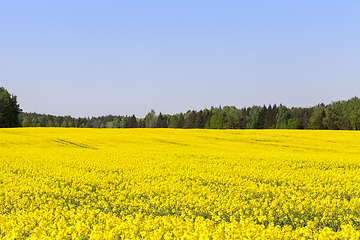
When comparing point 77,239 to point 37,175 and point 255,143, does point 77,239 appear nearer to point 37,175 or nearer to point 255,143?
point 37,175

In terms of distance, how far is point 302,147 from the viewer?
3450 cm

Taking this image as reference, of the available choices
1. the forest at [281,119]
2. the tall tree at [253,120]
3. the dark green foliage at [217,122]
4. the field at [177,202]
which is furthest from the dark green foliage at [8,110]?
the tall tree at [253,120]

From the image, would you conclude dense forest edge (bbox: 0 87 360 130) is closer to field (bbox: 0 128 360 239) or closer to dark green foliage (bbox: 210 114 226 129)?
dark green foliage (bbox: 210 114 226 129)

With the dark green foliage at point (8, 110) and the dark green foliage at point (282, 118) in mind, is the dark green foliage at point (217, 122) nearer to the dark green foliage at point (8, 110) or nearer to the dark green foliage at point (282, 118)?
the dark green foliage at point (282, 118)

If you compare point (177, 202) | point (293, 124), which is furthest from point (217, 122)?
point (177, 202)

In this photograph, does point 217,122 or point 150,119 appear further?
point 150,119

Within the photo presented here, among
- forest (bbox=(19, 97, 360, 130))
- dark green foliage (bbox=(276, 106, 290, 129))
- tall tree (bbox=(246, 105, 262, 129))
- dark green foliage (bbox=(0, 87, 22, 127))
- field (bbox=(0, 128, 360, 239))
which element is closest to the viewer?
field (bbox=(0, 128, 360, 239))

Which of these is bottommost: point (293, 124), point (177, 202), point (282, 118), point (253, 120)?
point (177, 202)

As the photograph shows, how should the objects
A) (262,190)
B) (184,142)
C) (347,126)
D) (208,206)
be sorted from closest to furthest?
(208,206) → (262,190) → (184,142) → (347,126)

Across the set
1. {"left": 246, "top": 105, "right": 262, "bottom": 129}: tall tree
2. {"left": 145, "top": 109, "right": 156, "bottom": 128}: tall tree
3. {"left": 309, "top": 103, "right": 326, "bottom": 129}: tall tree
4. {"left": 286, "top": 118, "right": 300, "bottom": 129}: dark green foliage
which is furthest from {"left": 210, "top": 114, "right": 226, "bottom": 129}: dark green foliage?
{"left": 145, "top": 109, "right": 156, "bottom": 128}: tall tree

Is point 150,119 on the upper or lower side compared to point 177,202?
upper

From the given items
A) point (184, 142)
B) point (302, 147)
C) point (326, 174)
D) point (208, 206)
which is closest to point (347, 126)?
point (302, 147)

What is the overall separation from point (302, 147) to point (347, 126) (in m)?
74.0

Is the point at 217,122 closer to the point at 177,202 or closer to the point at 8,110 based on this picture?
the point at 8,110
